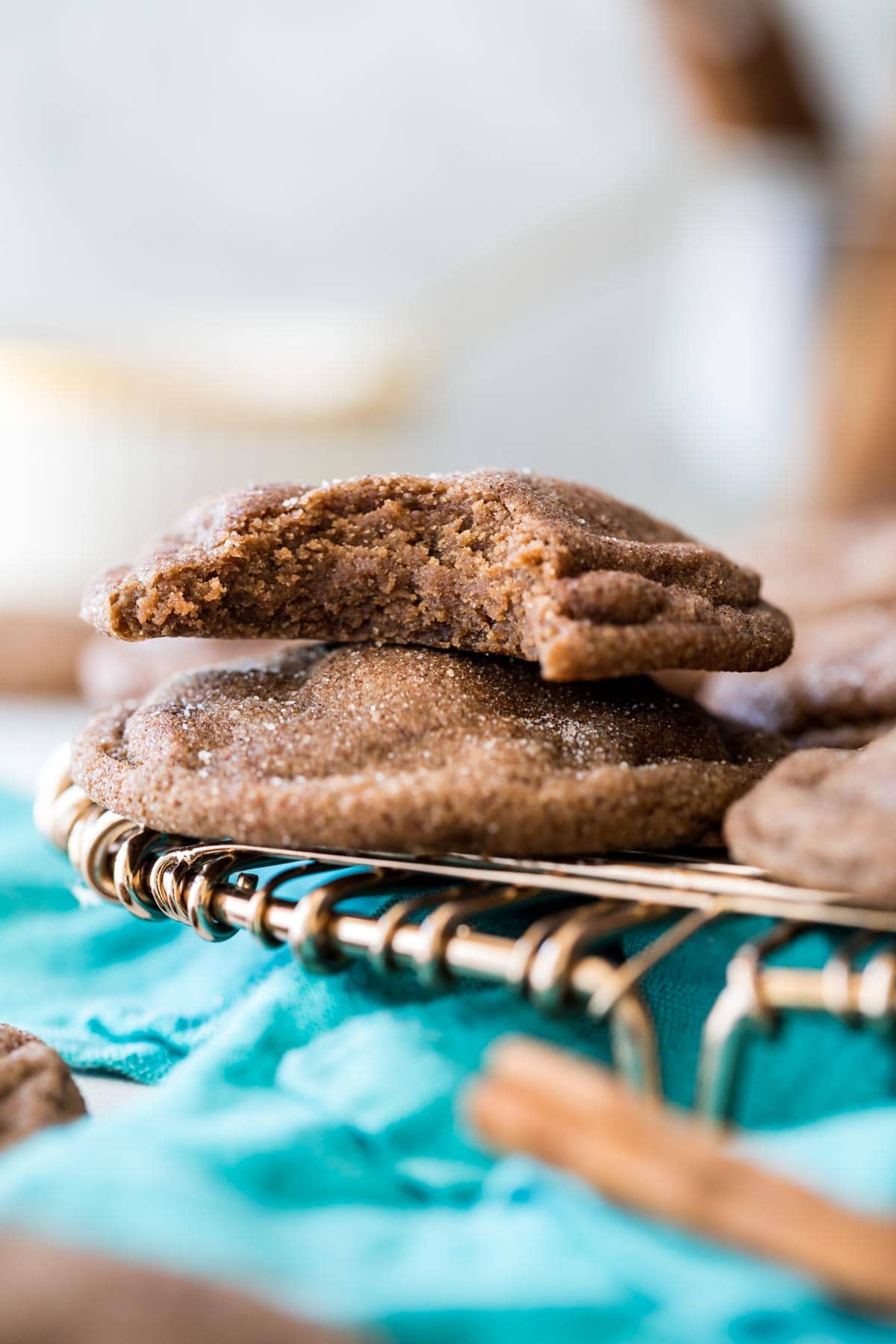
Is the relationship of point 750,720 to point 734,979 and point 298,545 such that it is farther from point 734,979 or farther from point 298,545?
point 734,979

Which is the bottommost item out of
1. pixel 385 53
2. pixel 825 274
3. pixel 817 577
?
pixel 817 577

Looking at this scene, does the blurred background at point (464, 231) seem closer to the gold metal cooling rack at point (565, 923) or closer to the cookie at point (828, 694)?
the cookie at point (828, 694)

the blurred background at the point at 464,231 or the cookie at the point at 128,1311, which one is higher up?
the blurred background at the point at 464,231

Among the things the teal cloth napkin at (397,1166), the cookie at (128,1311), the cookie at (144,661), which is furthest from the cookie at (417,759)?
the cookie at (144,661)

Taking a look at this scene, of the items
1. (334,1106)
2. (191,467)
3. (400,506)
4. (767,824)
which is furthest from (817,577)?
(191,467)

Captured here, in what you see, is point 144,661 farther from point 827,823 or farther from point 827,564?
point 827,823

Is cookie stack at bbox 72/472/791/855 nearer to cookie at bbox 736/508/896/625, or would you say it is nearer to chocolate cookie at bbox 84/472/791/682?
chocolate cookie at bbox 84/472/791/682
